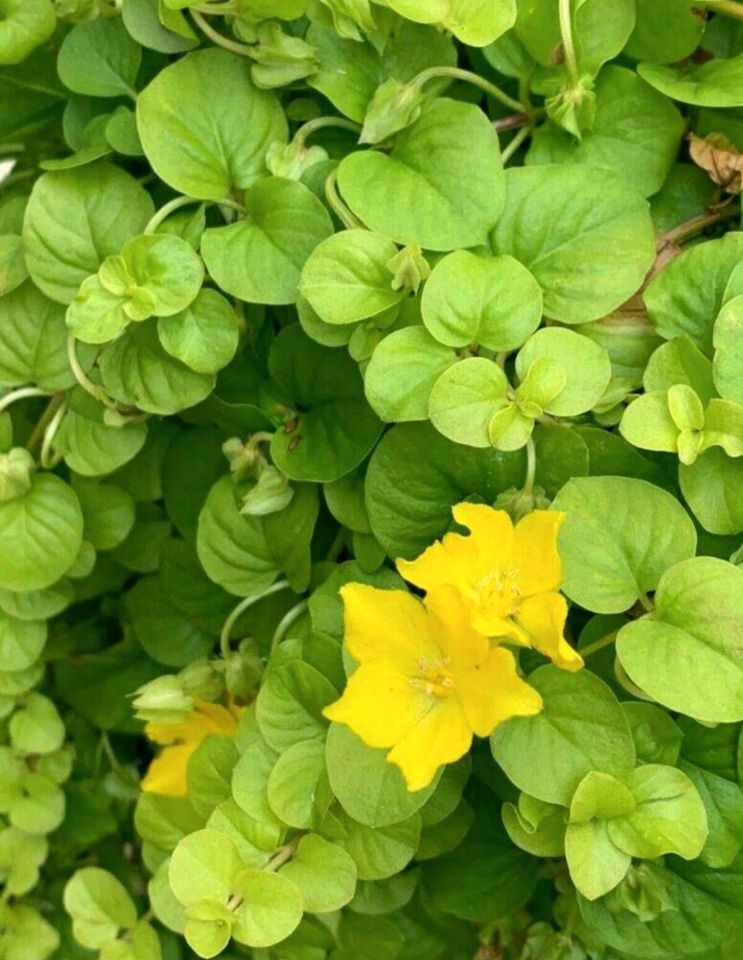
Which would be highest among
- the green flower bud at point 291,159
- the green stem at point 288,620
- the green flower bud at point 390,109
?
the green flower bud at point 390,109

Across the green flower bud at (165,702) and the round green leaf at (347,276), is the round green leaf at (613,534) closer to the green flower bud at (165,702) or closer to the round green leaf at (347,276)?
the round green leaf at (347,276)

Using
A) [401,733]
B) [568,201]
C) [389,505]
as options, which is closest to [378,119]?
[568,201]

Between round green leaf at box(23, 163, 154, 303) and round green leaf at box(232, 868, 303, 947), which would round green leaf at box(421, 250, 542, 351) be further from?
round green leaf at box(232, 868, 303, 947)

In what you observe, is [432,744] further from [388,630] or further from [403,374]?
[403,374]

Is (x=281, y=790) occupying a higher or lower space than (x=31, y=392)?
lower

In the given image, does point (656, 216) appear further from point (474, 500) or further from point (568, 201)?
point (474, 500)

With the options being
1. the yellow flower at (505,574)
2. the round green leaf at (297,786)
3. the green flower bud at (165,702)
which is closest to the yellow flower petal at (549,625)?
the yellow flower at (505,574)

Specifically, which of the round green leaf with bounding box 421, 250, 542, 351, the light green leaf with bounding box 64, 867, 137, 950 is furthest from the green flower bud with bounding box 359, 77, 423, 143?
the light green leaf with bounding box 64, 867, 137, 950
